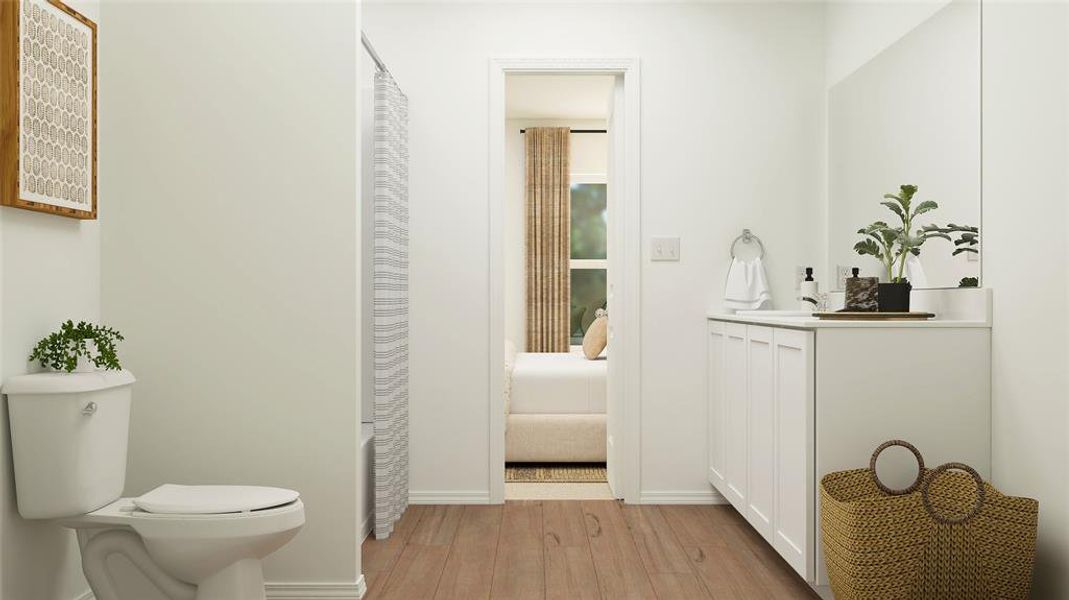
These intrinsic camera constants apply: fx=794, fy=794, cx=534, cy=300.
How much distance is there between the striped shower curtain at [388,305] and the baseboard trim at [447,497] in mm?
229

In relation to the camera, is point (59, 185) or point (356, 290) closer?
point (59, 185)

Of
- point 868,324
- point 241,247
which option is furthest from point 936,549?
point 241,247

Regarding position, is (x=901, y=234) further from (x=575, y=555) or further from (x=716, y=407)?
(x=575, y=555)

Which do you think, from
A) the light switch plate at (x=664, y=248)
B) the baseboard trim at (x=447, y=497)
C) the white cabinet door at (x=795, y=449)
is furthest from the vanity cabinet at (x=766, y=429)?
the baseboard trim at (x=447, y=497)

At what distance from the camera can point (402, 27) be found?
379 centimetres

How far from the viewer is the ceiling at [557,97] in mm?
5551

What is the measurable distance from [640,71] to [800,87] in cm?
77

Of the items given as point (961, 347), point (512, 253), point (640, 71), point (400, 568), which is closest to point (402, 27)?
point (640, 71)

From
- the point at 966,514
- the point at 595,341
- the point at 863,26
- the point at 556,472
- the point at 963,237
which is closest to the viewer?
the point at 966,514

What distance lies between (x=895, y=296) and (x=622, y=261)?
53.3 inches

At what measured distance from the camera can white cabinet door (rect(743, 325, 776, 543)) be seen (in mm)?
2797

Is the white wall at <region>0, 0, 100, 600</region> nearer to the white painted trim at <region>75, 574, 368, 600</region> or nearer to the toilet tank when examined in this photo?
the toilet tank

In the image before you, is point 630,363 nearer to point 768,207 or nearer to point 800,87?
point 768,207

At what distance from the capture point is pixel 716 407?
3625 millimetres
